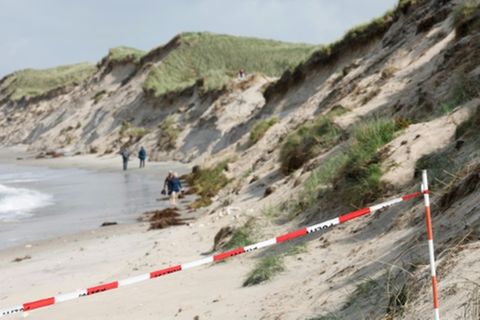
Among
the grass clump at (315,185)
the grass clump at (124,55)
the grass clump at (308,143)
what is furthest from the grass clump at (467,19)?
the grass clump at (124,55)

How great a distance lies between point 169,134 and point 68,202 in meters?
18.7

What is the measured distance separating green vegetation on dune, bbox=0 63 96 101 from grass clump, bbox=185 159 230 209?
7763 cm

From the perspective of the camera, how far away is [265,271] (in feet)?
25.7

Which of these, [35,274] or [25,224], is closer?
[35,274]

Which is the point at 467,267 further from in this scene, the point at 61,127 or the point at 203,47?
the point at 61,127

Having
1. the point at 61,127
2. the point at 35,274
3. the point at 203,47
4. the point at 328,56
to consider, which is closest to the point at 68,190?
the point at 328,56

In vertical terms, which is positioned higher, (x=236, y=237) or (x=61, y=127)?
(x=61, y=127)

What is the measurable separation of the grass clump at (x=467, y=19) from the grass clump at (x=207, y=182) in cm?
830

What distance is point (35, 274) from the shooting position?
11.7 meters

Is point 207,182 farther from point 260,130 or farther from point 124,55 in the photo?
point 124,55

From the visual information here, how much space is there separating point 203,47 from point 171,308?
56.4 metres

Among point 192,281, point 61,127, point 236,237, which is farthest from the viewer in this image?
point 61,127

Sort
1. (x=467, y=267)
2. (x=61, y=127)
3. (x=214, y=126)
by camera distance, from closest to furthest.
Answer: (x=467, y=267) < (x=214, y=126) < (x=61, y=127)

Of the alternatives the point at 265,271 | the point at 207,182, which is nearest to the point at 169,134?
the point at 207,182
